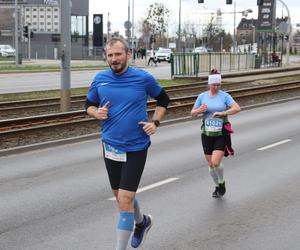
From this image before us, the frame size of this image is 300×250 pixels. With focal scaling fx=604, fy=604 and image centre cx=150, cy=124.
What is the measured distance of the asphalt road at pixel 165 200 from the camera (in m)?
6.00

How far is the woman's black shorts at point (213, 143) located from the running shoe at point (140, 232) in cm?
222

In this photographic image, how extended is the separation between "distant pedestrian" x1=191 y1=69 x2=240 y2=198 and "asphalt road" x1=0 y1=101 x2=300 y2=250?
0.62 meters

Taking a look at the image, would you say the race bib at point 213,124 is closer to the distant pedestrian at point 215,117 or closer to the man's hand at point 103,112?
the distant pedestrian at point 215,117

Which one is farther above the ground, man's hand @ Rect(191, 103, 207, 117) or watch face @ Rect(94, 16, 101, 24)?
watch face @ Rect(94, 16, 101, 24)

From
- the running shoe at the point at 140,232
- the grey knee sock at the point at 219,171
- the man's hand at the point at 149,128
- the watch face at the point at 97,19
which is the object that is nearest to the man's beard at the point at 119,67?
the man's hand at the point at 149,128

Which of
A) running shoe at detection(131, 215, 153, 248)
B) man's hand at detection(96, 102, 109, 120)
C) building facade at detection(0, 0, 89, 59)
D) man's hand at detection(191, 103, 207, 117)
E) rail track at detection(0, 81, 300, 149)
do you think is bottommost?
rail track at detection(0, 81, 300, 149)

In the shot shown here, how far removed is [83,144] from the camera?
510 inches

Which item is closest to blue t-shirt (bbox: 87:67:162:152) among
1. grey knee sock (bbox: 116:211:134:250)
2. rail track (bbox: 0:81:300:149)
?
grey knee sock (bbox: 116:211:134:250)

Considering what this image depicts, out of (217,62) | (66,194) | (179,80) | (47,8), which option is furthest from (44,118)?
(47,8)

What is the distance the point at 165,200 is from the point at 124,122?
2809 mm

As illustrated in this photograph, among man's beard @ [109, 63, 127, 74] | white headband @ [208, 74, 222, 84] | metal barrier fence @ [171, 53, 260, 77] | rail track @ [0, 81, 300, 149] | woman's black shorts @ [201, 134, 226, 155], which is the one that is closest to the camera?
man's beard @ [109, 63, 127, 74]

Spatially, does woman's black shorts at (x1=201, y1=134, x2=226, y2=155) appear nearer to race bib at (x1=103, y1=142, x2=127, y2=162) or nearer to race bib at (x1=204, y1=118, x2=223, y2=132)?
race bib at (x1=204, y1=118, x2=223, y2=132)

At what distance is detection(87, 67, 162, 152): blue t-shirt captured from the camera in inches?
204

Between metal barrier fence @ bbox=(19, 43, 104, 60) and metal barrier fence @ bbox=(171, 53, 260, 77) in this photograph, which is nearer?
metal barrier fence @ bbox=(171, 53, 260, 77)
